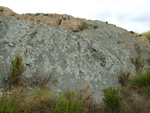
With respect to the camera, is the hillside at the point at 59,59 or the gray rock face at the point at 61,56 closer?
the hillside at the point at 59,59

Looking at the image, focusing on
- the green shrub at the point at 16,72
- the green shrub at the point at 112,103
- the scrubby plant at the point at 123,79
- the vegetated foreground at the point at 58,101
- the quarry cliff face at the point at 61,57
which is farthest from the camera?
the scrubby plant at the point at 123,79

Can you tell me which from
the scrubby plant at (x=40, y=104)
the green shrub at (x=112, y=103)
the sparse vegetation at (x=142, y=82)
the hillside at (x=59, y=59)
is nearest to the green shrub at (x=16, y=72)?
the hillside at (x=59, y=59)

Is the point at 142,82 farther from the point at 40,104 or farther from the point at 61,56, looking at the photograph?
the point at 40,104

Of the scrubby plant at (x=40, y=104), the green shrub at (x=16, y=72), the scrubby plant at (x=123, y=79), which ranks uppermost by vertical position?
the green shrub at (x=16, y=72)

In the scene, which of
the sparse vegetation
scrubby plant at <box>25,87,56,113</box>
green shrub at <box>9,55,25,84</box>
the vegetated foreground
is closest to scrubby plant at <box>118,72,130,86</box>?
the sparse vegetation

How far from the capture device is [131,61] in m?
11.4

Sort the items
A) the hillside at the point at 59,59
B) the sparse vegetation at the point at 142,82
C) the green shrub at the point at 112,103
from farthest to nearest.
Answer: the sparse vegetation at the point at 142,82
the hillside at the point at 59,59
the green shrub at the point at 112,103

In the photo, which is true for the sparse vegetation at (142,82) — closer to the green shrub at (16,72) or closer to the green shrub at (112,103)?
the green shrub at (112,103)

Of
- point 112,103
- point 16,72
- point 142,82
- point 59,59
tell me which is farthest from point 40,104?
point 142,82

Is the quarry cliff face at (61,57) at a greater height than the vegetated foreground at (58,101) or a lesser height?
greater

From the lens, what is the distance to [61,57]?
8383mm

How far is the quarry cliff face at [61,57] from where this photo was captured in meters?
7.18

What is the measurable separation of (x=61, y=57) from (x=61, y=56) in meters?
0.08

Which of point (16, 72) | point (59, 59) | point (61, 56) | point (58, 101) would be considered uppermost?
point (61, 56)
